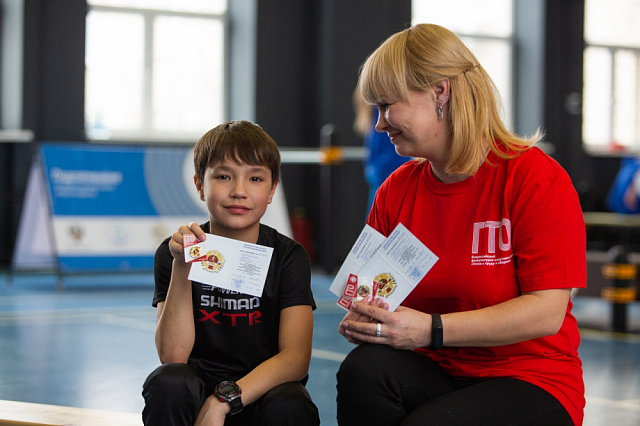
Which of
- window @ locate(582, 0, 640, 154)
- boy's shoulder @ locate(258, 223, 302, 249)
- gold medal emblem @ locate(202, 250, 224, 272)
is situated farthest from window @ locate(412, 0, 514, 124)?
gold medal emblem @ locate(202, 250, 224, 272)

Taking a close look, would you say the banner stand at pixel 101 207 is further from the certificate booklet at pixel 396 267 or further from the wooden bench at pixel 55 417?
the certificate booklet at pixel 396 267

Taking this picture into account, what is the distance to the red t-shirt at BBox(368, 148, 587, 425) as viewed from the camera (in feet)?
4.36

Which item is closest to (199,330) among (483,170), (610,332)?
(483,170)

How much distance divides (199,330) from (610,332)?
3117 millimetres

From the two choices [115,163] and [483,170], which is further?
[115,163]

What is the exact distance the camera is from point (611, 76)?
31.6ft

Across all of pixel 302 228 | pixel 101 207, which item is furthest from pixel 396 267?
pixel 302 228

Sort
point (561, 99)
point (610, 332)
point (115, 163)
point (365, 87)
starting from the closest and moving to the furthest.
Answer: point (365, 87), point (610, 332), point (115, 163), point (561, 99)

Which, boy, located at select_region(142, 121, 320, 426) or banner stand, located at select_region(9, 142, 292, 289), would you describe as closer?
boy, located at select_region(142, 121, 320, 426)

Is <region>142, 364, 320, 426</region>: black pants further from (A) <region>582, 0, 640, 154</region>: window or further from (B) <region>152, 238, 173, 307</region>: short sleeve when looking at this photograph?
(A) <region>582, 0, 640, 154</region>: window

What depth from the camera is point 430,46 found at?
137cm

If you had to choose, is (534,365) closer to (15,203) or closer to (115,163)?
(115,163)

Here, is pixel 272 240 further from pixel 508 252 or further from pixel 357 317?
pixel 508 252

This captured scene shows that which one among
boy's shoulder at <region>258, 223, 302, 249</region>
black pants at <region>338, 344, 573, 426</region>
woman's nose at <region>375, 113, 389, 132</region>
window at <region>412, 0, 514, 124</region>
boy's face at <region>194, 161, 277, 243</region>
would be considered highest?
window at <region>412, 0, 514, 124</region>
